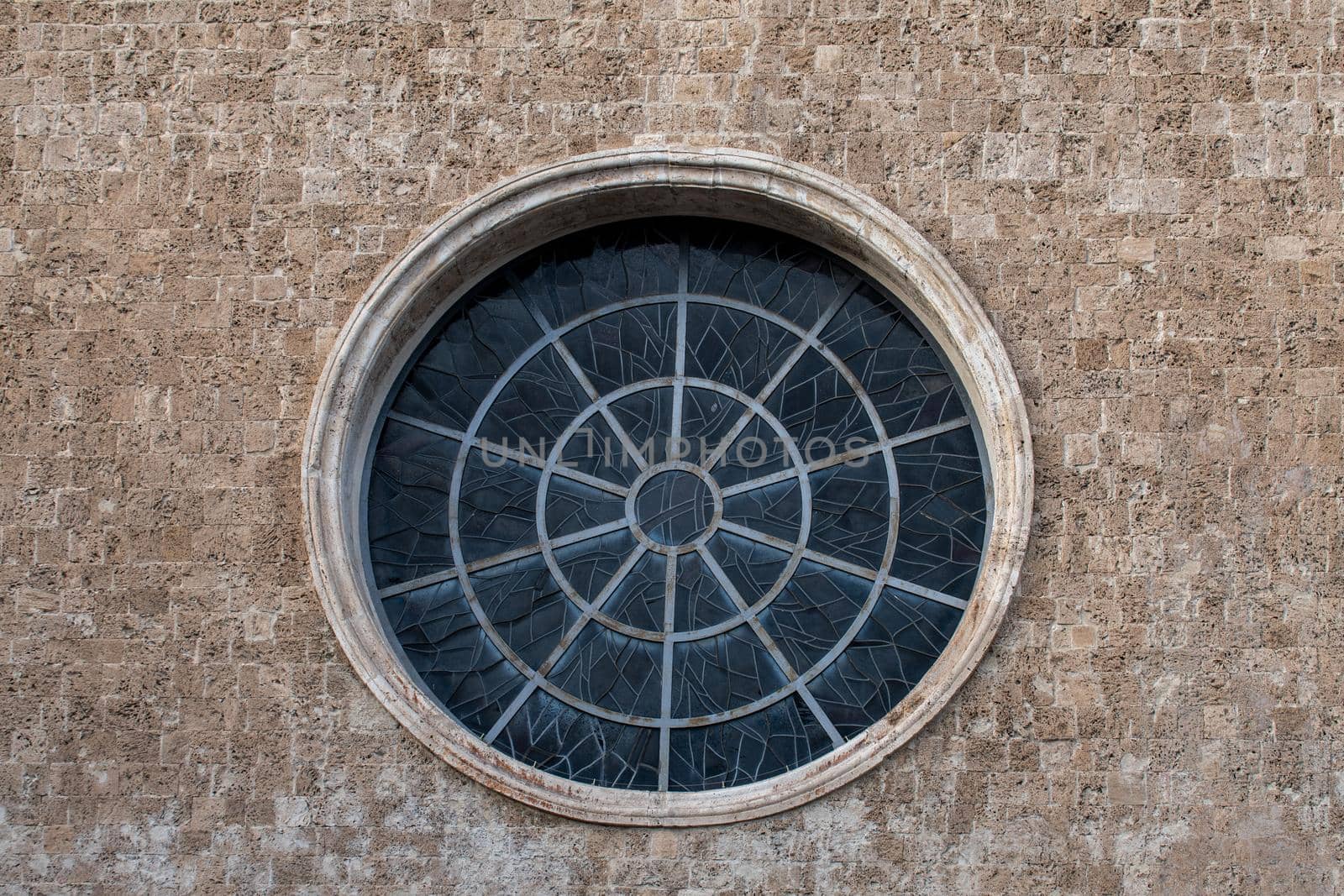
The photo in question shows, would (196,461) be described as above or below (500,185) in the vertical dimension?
below

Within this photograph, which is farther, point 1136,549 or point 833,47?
point 833,47

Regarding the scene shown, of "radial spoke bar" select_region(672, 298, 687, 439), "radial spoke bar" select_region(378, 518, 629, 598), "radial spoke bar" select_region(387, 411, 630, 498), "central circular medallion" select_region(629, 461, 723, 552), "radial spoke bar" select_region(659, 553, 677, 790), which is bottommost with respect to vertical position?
"radial spoke bar" select_region(659, 553, 677, 790)

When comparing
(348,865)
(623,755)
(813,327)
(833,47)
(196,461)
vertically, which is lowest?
(348,865)

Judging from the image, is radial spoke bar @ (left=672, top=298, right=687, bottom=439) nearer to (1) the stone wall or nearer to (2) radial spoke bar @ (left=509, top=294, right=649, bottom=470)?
(2) radial spoke bar @ (left=509, top=294, right=649, bottom=470)

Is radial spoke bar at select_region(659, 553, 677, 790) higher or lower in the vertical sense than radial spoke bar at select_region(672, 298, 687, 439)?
lower

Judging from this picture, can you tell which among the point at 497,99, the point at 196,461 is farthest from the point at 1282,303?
the point at 196,461

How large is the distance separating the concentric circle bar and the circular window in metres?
0.01

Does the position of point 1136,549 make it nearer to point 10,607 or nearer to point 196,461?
→ point 196,461

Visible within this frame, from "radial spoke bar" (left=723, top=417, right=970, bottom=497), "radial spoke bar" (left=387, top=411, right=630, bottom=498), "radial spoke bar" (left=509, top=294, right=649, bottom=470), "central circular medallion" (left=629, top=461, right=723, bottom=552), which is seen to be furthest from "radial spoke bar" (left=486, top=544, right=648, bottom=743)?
"radial spoke bar" (left=723, top=417, right=970, bottom=497)

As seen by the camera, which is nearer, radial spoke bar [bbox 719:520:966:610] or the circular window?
the circular window

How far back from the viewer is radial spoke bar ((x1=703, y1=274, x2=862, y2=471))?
7.71m

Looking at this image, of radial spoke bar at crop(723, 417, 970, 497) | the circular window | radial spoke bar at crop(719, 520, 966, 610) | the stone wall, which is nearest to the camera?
the stone wall

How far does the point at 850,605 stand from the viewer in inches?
298

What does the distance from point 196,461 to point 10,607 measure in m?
1.07
